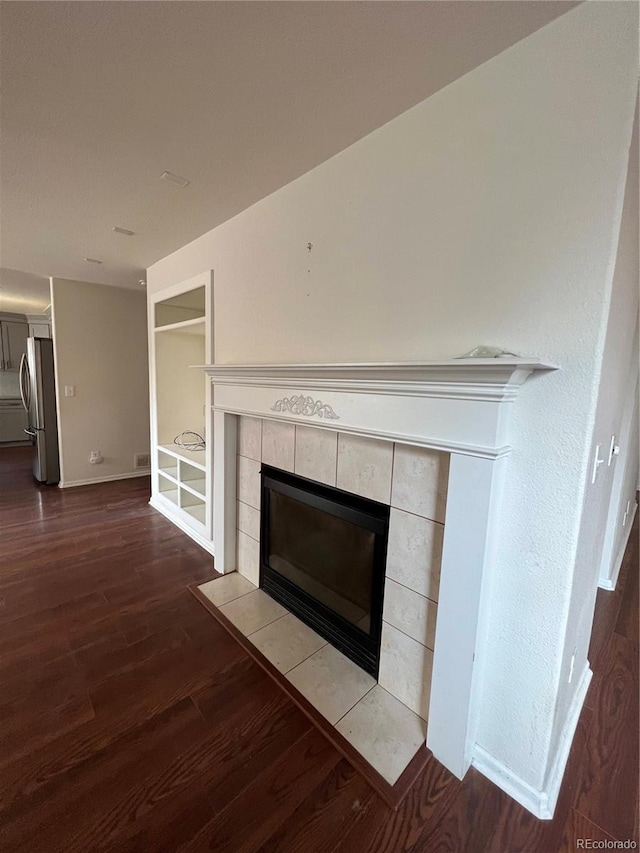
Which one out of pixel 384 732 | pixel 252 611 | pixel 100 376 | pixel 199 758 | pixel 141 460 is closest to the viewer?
pixel 199 758

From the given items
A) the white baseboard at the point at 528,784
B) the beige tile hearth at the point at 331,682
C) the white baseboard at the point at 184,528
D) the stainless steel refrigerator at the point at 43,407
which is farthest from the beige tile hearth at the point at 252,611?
the stainless steel refrigerator at the point at 43,407

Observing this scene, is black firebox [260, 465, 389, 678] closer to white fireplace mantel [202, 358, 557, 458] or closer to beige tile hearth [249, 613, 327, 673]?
beige tile hearth [249, 613, 327, 673]

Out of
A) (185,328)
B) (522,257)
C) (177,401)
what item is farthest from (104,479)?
(522,257)

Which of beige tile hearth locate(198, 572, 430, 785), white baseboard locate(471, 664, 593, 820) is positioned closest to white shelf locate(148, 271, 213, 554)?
beige tile hearth locate(198, 572, 430, 785)

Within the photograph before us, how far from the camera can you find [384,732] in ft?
4.75

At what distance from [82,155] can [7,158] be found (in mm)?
373

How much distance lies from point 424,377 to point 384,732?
56.3 inches

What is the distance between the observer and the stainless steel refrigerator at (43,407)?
13.8 ft

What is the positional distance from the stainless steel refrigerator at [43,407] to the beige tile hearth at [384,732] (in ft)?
14.7

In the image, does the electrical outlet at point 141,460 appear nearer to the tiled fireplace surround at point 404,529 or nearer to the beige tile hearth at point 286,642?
the beige tile hearth at point 286,642

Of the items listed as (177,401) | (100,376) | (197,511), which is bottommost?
(197,511)

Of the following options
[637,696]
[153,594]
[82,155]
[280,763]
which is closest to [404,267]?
[82,155]

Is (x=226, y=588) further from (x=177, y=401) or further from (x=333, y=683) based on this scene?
(x=177, y=401)

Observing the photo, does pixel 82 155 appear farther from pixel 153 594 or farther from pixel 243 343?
pixel 153 594
